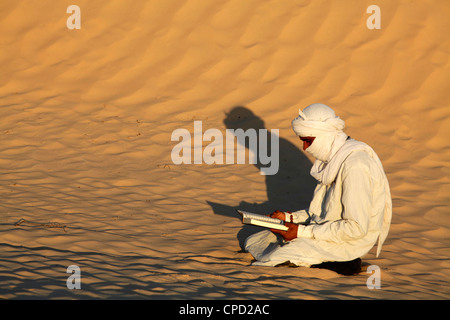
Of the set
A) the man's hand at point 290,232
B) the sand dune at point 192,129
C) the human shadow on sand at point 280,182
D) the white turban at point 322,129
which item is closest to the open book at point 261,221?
the man's hand at point 290,232

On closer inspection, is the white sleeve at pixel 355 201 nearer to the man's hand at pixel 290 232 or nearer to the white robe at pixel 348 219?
the white robe at pixel 348 219

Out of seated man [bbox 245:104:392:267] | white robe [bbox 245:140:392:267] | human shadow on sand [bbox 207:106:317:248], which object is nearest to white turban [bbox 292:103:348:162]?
seated man [bbox 245:104:392:267]

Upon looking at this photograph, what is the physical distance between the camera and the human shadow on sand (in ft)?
18.3

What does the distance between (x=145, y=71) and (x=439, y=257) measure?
16.0 ft

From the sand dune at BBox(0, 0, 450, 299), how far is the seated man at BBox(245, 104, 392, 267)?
16 centimetres

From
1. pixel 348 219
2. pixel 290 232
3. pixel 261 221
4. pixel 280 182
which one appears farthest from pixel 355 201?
pixel 280 182

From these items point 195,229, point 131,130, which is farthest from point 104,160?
point 195,229

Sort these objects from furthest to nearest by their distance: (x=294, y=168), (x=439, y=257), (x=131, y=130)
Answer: (x=131, y=130) → (x=294, y=168) → (x=439, y=257)

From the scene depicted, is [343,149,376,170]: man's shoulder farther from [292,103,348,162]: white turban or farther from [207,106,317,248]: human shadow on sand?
[207,106,317,248]: human shadow on sand

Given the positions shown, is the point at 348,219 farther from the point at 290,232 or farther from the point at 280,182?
the point at 280,182

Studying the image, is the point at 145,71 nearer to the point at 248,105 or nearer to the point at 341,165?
the point at 248,105

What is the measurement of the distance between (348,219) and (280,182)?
7.58 ft

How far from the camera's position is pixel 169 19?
884cm

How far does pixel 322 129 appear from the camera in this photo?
4.14 m
